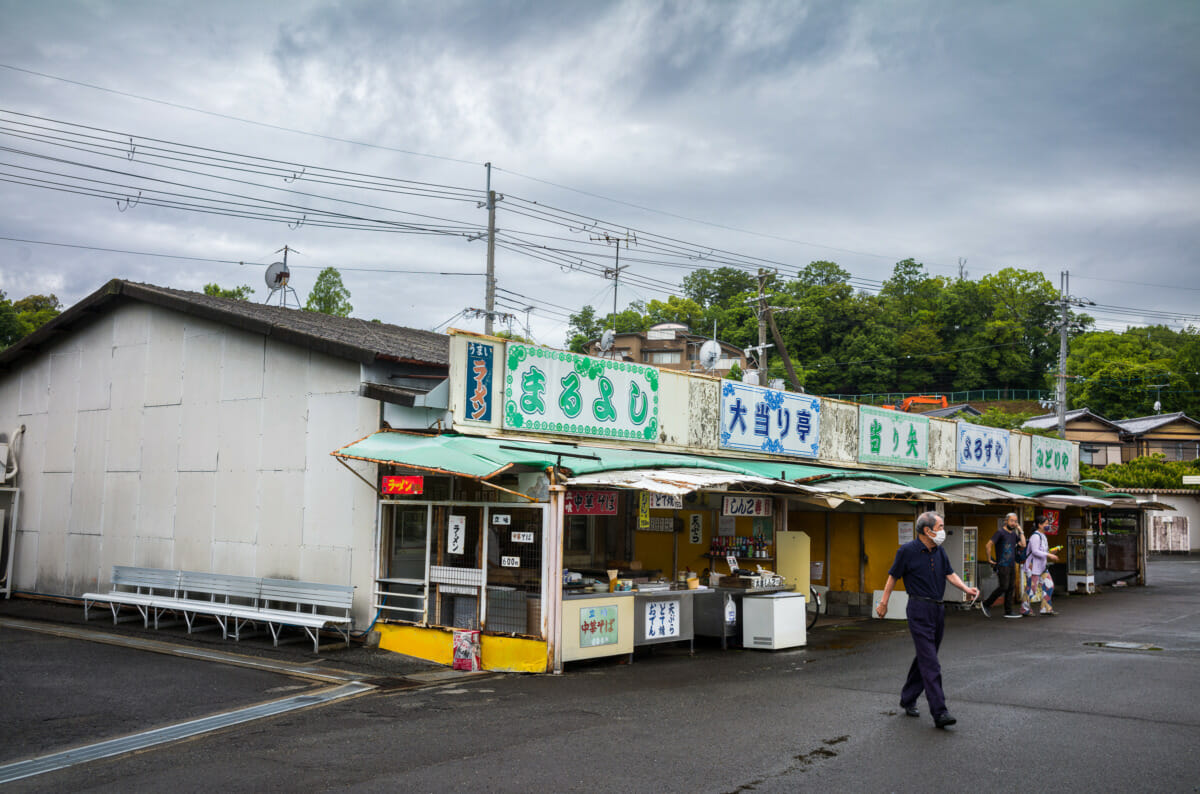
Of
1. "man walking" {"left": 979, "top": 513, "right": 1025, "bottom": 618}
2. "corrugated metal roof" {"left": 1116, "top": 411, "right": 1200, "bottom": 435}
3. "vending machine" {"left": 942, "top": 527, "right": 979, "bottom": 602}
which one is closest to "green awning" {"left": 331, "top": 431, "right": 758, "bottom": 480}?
"man walking" {"left": 979, "top": 513, "right": 1025, "bottom": 618}

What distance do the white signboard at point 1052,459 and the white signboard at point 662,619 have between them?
19.7 metres

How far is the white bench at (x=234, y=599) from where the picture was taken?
12.9m

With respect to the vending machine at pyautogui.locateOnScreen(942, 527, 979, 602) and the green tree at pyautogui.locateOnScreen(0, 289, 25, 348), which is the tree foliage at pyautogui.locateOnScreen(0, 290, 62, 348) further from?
the vending machine at pyautogui.locateOnScreen(942, 527, 979, 602)

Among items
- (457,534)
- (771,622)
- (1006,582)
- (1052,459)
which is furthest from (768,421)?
(1052,459)

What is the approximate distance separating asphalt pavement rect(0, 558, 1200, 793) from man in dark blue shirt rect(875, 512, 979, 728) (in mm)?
250

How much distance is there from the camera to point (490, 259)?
32.5m

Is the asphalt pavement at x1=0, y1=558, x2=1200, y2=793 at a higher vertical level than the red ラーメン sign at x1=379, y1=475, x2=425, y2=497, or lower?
lower

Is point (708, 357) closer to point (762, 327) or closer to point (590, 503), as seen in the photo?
point (762, 327)

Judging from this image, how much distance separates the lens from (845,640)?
48.9ft

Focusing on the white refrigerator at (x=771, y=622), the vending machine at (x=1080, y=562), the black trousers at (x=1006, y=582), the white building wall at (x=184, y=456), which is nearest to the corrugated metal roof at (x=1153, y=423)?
the vending machine at (x=1080, y=562)

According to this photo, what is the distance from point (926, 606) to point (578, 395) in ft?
21.8

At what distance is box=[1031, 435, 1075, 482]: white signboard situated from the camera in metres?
28.8

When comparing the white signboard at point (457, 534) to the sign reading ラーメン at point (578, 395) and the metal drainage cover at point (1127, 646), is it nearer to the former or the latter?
the sign reading ラーメン at point (578, 395)

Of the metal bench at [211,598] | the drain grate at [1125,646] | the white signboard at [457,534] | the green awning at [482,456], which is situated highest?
the green awning at [482,456]
